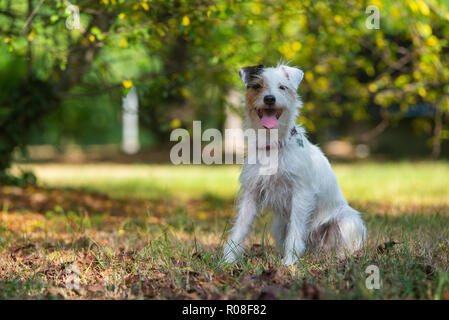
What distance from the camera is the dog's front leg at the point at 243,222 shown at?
155 inches

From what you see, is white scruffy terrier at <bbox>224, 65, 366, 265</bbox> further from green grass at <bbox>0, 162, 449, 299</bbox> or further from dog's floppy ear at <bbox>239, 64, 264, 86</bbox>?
green grass at <bbox>0, 162, 449, 299</bbox>

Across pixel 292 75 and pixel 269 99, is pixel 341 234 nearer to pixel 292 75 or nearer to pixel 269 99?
pixel 269 99

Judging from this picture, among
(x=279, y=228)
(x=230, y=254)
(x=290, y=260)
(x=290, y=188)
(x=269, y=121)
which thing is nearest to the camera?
(x=290, y=260)

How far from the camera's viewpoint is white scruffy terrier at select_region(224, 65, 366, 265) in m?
3.95

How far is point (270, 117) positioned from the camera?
3975 mm

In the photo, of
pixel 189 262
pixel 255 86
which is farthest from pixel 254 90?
pixel 189 262

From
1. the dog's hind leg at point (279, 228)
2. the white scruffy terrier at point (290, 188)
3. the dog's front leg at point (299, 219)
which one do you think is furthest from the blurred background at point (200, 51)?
the dog's front leg at point (299, 219)

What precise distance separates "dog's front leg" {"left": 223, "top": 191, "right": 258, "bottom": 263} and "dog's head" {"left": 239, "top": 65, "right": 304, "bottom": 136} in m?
0.66

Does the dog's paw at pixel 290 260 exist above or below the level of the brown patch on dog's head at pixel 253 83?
below

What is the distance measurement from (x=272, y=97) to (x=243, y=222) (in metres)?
1.11

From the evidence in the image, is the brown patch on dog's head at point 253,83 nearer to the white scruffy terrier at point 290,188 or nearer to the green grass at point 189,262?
the white scruffy terrier at point 290,188

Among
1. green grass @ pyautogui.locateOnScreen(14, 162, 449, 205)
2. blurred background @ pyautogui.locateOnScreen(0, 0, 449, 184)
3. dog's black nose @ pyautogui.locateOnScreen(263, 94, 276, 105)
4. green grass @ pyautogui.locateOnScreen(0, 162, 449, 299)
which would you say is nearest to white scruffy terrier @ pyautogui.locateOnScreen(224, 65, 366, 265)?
dog's black nose @ pyautogui.locateOnScreen(263, 94, 276, 105)

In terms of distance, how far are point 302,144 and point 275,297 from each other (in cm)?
163
